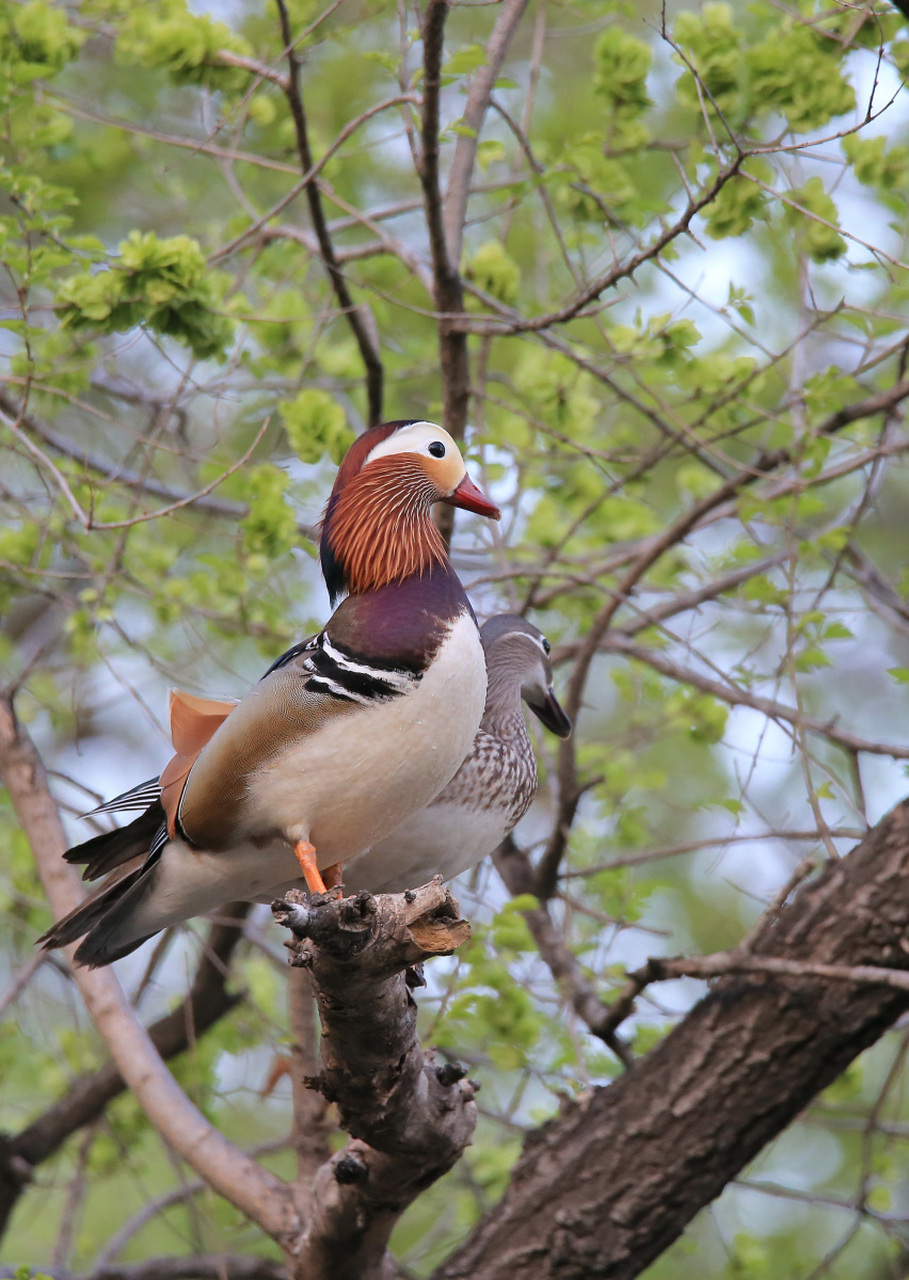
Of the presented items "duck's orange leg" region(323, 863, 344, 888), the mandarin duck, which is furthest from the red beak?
"duck's orange leg" region(323, 863, 344, 888)

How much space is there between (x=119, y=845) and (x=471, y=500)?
0.88m

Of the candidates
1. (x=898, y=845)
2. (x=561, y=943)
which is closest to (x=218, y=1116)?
(x=561, y=943)

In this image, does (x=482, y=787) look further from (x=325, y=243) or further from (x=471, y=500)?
(x=325, y=243)

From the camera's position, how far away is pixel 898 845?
267 centimetres

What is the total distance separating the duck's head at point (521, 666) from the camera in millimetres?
3156

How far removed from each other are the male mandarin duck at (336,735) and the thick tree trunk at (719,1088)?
101 cm

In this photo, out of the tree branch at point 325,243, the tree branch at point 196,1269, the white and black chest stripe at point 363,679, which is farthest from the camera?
the tree branch at point 196,1269

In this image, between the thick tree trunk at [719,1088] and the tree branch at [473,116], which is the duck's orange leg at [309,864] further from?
the tree branch at [473,116]

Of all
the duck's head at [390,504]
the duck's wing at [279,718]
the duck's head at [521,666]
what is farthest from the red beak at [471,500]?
the duck's head at [521,666]

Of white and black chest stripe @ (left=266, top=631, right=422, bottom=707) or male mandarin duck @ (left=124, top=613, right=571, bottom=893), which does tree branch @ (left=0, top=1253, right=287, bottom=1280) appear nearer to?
male mandarin duck @ (left=124, top=613, right=571, bottom=893)

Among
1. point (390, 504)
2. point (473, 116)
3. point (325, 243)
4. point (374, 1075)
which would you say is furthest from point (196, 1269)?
point (473, 116)

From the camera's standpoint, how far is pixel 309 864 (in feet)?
6.70

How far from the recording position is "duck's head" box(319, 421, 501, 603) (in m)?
2.24

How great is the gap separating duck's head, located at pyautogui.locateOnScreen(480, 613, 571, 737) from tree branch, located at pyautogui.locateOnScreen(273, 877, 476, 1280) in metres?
1.07
